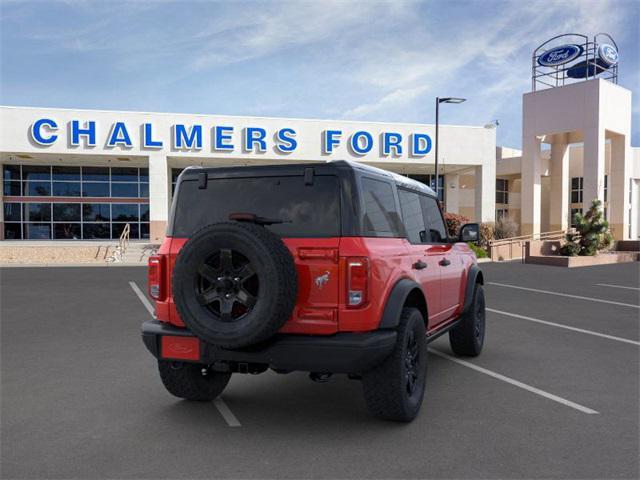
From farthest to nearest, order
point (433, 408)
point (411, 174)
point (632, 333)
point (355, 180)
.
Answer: point (411, 174) → point (632, 333) → point (433, 408) → point (355, 180)

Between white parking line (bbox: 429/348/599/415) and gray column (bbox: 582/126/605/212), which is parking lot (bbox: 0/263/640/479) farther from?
gray column (bbox: 582/126/605/212)

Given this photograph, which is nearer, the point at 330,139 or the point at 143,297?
the point at 143,297

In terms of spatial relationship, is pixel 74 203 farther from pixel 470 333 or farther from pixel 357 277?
pixel 357 277

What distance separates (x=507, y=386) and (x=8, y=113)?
103 feet

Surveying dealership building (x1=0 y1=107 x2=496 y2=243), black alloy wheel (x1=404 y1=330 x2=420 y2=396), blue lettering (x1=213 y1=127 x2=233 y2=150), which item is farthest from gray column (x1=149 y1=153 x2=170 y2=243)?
black alloy wheel (x1=404 y1=330 x2=420 y2=396)

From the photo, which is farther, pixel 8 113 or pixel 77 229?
pixel 77 229

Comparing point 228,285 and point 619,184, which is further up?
point 619,184

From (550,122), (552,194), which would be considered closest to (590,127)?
(550,122)

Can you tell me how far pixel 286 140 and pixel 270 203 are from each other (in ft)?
94.2

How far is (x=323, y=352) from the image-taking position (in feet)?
13.0

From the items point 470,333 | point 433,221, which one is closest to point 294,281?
point 433,221

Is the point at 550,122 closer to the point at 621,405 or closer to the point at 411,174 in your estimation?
the point at 411,174

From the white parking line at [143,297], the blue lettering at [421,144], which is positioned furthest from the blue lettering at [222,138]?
the white parking line at [143,297]

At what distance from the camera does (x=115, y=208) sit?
35594 millimetres
